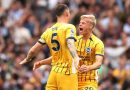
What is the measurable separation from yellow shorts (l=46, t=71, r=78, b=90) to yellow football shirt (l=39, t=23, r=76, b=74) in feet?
0.30

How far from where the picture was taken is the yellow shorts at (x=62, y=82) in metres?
13.4

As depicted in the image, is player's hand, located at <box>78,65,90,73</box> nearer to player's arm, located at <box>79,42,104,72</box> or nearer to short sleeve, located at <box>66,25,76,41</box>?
player's arm, located at <box>79,42,104,72</box>

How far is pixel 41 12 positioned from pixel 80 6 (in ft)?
6.11

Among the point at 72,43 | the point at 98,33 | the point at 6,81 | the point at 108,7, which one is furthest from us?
the point at 108,7

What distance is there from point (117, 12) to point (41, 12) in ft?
9.17

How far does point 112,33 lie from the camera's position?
23.0 m

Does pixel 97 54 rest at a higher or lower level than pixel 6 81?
higher

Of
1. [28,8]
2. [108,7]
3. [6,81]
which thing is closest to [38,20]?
[28,8]

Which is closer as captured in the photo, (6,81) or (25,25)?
(6,81)

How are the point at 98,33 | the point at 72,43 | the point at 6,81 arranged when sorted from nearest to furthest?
the point at 72,43, the point at 6,81, the point at 98,33

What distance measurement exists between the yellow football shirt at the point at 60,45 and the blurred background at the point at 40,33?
675 cm

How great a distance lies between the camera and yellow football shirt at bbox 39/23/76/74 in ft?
43.7

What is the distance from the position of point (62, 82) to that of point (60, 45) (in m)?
0.67

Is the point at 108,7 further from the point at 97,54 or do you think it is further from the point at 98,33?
the point at 97,54
